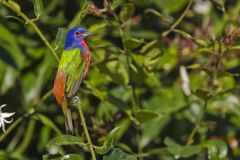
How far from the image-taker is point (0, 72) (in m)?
3.57

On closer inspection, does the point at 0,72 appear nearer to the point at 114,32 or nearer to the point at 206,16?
the point at 114,32

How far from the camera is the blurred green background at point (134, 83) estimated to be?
2.99 metres

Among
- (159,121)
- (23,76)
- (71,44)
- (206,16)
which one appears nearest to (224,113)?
(159,121)

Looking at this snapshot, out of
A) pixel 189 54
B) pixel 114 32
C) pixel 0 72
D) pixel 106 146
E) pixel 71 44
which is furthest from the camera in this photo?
pixel 114 32

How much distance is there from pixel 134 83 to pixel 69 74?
0.60 meters

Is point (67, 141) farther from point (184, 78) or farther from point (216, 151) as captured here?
point (184, 78)

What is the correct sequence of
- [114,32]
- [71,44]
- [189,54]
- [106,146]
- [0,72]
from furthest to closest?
[114,32] → [189,54] → [0,72] → [71,44] → [106,146]

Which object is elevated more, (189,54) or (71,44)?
(71,44)

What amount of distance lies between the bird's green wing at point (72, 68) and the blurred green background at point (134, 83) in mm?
353

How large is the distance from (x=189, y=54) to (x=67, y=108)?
1482mm

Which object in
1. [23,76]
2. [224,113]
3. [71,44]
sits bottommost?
[224,113]

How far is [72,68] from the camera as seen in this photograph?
2.46m

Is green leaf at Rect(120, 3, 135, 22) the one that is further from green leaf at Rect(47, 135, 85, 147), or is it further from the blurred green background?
green leaf at Rect(47, 135, 85, 147)

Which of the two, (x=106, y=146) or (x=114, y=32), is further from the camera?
(x=114, y=32)
